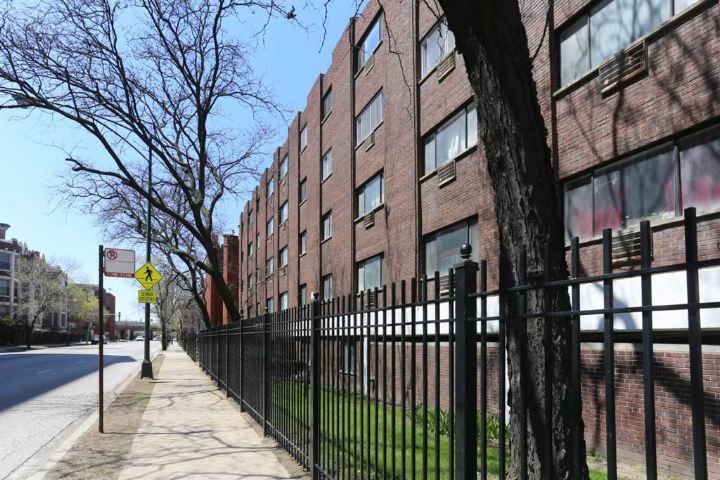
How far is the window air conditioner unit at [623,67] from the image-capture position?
9.51m

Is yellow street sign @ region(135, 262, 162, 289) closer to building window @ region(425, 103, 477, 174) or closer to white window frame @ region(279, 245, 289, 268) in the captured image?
building window @ region(425, 103, 477, 174)

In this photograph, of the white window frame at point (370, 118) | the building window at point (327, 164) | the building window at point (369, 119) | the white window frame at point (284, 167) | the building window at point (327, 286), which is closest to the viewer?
the white window frame at point (370, 118)

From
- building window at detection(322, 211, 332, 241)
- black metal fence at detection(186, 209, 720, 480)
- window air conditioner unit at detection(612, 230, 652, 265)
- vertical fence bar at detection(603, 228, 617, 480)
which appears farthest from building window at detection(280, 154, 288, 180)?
vertical fence bar at detection(603, 228, 617, 480)

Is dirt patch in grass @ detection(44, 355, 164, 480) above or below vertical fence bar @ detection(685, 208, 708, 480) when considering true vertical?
below

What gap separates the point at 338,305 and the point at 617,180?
656 cm

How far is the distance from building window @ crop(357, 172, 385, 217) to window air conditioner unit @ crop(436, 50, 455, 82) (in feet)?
16.3

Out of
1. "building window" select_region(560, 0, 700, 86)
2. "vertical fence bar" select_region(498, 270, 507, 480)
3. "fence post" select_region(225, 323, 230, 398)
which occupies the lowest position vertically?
"fence post" select_region(225, 323, 230, 398)

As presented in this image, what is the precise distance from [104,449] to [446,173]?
400 inches

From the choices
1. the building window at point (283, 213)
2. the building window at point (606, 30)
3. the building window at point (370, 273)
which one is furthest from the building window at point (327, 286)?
the building window at point (606, 30)

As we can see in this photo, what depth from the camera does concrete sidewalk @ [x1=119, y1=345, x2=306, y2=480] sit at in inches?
270

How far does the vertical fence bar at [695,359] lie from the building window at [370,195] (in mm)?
18163

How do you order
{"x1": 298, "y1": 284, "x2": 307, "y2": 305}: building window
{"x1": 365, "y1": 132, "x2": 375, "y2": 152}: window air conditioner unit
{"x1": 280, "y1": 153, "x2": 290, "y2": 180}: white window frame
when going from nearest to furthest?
{"x1": 365, "y1": 132, "x2": 375, "y2": 152}: window air conditioner unit
{"x1": 298, "y1": 284, "x2": 307, "y2": 305}: building window
{"x1": 280, "y1": 153, "x2": 290, "y2": 180}: white window frame

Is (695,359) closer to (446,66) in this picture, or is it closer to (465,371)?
(465,371)

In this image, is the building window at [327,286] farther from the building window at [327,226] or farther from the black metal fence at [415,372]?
the black metal fence at [415,372]
